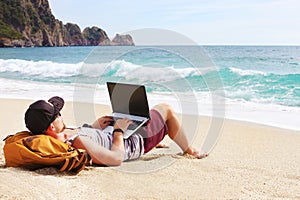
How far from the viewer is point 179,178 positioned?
3.10 metres

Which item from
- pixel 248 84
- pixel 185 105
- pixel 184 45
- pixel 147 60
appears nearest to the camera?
pixel 184 45

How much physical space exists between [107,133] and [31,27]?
238 ft

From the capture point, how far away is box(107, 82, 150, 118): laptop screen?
10.8ft

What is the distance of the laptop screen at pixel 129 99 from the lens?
3303 mm

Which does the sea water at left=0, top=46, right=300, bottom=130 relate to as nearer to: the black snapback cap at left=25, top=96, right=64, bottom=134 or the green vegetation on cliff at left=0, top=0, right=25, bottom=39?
the black snapback cap at left=25, top=96, right=64, bottom=134

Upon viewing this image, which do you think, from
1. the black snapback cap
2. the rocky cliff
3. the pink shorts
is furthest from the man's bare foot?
the rocky cliff

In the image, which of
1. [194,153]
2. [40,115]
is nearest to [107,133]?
[40,115]

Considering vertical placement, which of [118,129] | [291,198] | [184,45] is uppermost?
[184,45]

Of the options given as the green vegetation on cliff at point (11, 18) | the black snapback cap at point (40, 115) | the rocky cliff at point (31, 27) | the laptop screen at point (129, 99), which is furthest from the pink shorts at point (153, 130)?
the green vegetation on cliff at point (11, 18)

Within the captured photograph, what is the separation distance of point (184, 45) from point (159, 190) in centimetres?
148

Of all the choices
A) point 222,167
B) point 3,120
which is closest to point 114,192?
point 222,167

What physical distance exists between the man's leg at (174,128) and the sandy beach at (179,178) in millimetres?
89

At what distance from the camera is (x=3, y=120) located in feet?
18.5

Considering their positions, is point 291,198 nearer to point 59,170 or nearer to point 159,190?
point 159,190
